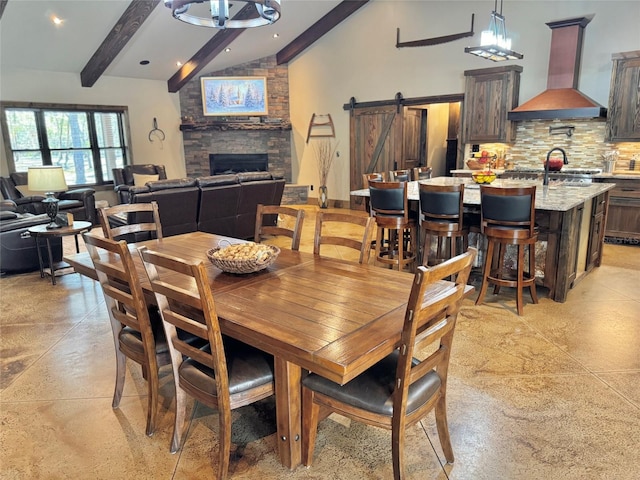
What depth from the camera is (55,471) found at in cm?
198

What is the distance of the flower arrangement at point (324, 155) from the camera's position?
360 inches

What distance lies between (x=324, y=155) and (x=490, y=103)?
3.59 m

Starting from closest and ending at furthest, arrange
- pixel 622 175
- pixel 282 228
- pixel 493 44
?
1. pixel 282 228
2. pixel 493 44
3. pixel 622 175

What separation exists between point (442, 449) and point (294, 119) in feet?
28.2

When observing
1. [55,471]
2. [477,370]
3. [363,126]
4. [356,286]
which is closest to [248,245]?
[356,286]

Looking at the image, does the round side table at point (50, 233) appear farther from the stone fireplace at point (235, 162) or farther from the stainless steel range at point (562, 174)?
the stainless steel range at point (562, 174)

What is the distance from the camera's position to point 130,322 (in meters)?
2.08

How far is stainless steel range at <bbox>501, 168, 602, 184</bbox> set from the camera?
228 inches

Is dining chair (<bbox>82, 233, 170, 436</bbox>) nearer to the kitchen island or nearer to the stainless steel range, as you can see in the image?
the kitchen island

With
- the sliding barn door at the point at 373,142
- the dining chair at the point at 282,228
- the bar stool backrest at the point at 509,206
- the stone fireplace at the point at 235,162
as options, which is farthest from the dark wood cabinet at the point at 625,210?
the stone fireplace at the point at 235,162

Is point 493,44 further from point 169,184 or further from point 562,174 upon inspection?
point 169,184

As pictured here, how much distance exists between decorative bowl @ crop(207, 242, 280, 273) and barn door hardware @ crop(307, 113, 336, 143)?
23.3 feet

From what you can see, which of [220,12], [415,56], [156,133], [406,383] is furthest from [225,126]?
[406,383]

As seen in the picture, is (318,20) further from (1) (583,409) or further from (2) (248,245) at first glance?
(1) (583,409)
